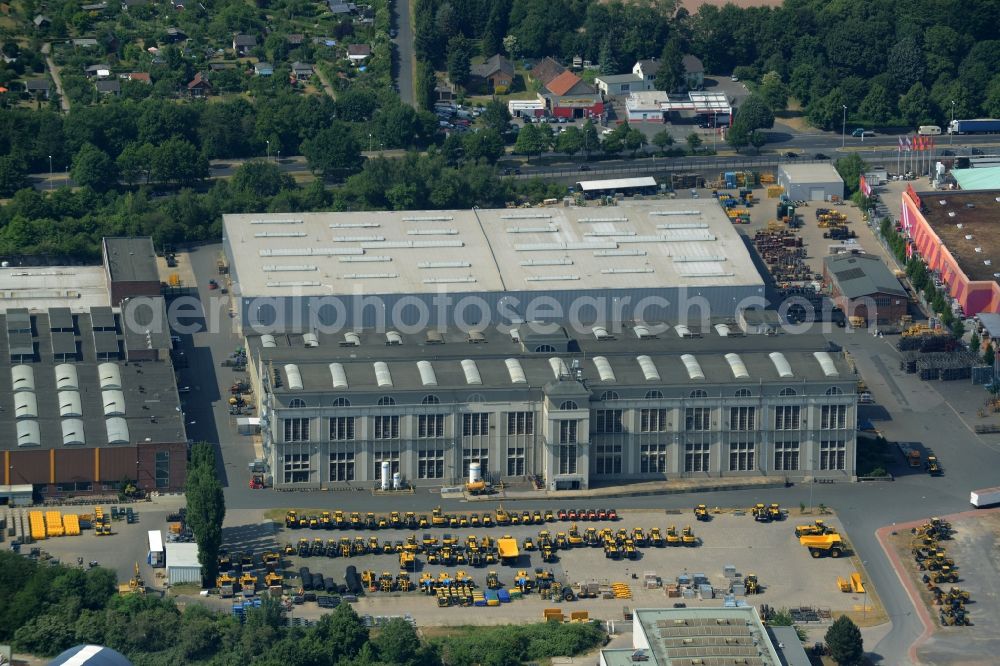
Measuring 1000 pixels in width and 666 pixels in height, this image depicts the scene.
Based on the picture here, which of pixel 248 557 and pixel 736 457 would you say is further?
pixel 736 457

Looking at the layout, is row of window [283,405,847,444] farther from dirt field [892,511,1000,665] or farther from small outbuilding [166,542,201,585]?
small outbuilding [166,542,201,585]

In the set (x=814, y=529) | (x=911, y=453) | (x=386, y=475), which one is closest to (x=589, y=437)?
(x=386, y=475)

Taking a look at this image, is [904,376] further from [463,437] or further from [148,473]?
[148,473]

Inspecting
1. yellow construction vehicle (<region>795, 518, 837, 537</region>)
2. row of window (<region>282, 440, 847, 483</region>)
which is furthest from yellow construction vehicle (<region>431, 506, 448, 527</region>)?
yellow construction vehicle (<region>795, 518, 837, 537</region>)

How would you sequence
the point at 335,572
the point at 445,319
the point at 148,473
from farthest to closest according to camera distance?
the point at 445,319 < the point at 148,473 < the point at 335,572

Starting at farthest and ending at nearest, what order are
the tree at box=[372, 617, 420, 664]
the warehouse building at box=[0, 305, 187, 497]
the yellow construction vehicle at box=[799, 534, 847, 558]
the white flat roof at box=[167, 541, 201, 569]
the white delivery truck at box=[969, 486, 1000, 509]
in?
the white delivery truck at box=[969, 486, 1000, 509], the warehouse building at box=[0, 305, 187, 497], the yellow construction vehicle at box=[799, 534, 847, 558], the white flat roof at box=[167, 541, 201, 569], the tree at box=[372, 617, 420, 664]

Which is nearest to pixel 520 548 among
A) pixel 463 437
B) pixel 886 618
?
pixel 463 437

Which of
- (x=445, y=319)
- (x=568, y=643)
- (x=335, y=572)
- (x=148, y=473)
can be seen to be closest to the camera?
(x=568, y=643)

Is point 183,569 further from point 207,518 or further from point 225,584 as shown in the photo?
point 207,518
